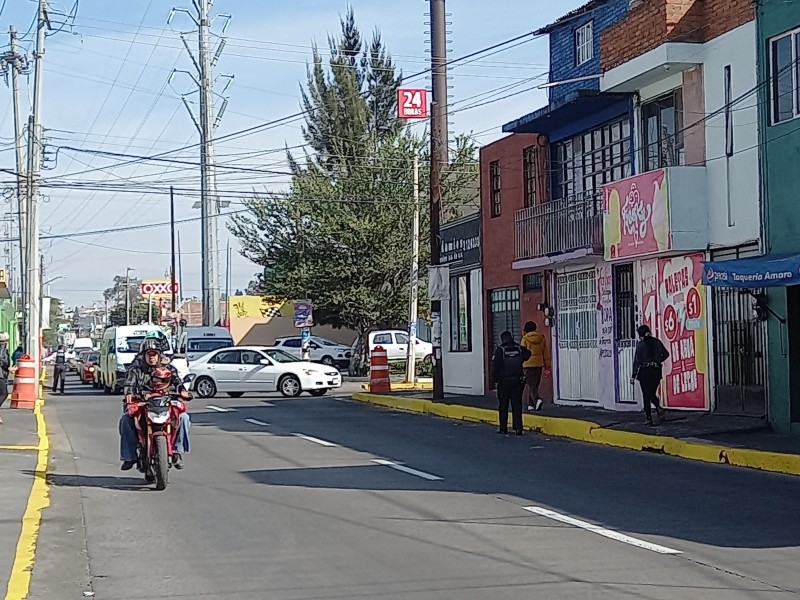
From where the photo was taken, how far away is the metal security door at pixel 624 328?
23328 mm

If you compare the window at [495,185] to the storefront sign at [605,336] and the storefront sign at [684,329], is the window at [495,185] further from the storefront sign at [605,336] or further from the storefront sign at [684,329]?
the storefront sign at [684,329]

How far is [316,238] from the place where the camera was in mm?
47188

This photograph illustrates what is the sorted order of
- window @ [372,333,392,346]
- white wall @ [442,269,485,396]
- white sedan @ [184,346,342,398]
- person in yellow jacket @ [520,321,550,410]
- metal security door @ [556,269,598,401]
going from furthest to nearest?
window @ [372,333,392,346] < white sedan @ [184,346,342,398] < white wall @ [442,269,485,396] < metal security door @ [556,269,598,401] < person in yellow jacket @ [520,321,550,410]

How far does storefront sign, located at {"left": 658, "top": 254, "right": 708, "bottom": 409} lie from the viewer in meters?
20.7

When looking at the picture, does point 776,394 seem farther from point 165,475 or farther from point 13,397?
point 13,397

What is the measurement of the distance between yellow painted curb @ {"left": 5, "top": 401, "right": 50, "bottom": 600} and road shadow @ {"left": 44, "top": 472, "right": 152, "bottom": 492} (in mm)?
164

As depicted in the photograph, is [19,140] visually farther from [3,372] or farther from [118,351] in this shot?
[3,372]

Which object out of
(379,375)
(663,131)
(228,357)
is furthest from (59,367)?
(663,131)

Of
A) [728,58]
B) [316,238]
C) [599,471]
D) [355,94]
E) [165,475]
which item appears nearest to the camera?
[165,475]

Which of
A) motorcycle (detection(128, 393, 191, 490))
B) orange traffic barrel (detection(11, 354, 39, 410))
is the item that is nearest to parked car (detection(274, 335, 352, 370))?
orange traffic barrel (detection(11, 354, 39, 410))

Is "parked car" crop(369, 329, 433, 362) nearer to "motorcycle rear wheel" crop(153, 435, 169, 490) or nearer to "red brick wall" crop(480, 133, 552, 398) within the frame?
"red brick wall" crop(480, 133, 552, 398)

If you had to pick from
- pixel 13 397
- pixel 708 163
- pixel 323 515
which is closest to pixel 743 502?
pixel 323 515

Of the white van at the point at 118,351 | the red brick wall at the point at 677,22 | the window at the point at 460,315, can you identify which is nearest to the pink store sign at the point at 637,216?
the red brick wall at the point at 677,22

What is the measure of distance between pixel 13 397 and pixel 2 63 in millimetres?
18295
